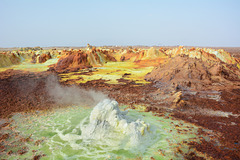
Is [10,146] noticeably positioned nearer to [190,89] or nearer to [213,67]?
[190,89]

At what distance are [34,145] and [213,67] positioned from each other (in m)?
14.1

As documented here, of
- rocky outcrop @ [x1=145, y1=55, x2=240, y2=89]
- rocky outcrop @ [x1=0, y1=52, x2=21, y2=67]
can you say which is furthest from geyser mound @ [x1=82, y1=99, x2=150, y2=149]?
rocky outcrop @ [x1=0, y1=52, x2=21, y2=67]

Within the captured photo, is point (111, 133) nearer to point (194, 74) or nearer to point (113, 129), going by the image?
point (113, 129)

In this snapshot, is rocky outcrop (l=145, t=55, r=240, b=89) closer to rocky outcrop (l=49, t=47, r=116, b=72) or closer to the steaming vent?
the steaming vent

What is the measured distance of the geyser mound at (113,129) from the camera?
516 centimetres

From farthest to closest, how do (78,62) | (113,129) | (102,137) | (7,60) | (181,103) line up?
(7,60)
(78,62)
(181,103)
(113,129)
(102,137)

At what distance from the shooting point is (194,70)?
45.2 ft

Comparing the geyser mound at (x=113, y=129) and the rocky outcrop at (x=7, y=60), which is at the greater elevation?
the rocky outcrop at (x=7, y=60)

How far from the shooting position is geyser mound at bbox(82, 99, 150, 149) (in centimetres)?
516

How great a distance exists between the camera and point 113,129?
A: 5562 millimetres

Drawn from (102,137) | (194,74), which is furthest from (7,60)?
(102,137)

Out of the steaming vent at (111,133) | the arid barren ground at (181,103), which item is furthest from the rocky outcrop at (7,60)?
the steaming vent at (111,133)

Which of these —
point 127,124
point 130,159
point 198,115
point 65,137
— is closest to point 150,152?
point 130,159

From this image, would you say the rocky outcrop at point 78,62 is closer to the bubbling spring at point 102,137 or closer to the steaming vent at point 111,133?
the bubbling spring at point 102,137
